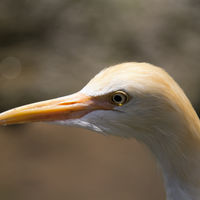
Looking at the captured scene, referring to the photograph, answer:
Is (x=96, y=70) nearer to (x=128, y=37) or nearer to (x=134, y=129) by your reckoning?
(x=128, y=37)

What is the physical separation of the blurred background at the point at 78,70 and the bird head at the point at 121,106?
12.2ft

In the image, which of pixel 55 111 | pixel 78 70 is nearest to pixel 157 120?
pixel 55 111

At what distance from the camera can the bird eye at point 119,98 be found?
261 centimetres

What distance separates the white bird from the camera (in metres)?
2.60

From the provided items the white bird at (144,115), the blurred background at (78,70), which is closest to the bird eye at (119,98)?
the white bird at (144,115)

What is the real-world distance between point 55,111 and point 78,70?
4.65m

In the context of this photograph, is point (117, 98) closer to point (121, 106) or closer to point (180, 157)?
point (121, 106)

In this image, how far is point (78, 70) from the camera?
7.39 m

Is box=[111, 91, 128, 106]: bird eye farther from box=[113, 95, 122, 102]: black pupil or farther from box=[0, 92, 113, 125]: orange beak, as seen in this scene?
box=[0, 92, 113, 125]: orange beak

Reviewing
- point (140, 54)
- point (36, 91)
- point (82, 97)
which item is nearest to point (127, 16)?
point (140, 54)

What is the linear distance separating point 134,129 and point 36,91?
4783 mm

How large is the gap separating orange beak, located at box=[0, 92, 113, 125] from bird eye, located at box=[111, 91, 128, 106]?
142 mm

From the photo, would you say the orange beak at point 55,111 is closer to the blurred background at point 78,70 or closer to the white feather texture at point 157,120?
the white feather texture at point 157,120

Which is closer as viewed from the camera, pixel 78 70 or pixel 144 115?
pixel 144 115
